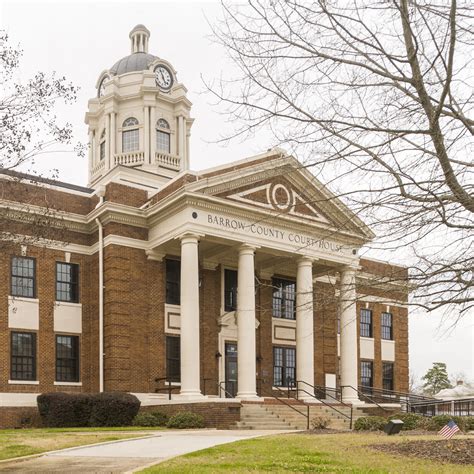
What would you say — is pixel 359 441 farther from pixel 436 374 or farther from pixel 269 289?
pixel 436 374

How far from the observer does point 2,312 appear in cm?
2969

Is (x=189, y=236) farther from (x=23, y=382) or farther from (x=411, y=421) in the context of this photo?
(x=411, y=421)

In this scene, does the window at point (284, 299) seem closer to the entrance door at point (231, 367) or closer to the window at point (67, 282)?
the entrance door at point (231, 367)

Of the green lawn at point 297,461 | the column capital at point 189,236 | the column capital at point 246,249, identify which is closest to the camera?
the green lawn at point 297,461

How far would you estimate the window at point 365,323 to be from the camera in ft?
140

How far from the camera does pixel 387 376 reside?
43750 millimetres

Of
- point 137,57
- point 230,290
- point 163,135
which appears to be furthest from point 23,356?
point 137,57

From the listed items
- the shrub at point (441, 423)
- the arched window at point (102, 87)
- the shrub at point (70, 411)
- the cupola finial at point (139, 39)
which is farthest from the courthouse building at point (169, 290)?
the cupola finial at point (139, 39)

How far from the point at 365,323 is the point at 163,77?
19.3 meters

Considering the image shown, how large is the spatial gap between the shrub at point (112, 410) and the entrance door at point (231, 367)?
7.82m

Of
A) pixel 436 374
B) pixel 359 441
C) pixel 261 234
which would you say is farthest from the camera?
pixel 436 374

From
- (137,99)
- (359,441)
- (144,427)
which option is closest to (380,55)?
(359,441)

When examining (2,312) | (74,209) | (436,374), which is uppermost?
(74,209)

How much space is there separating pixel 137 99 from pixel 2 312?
18.9 meters
